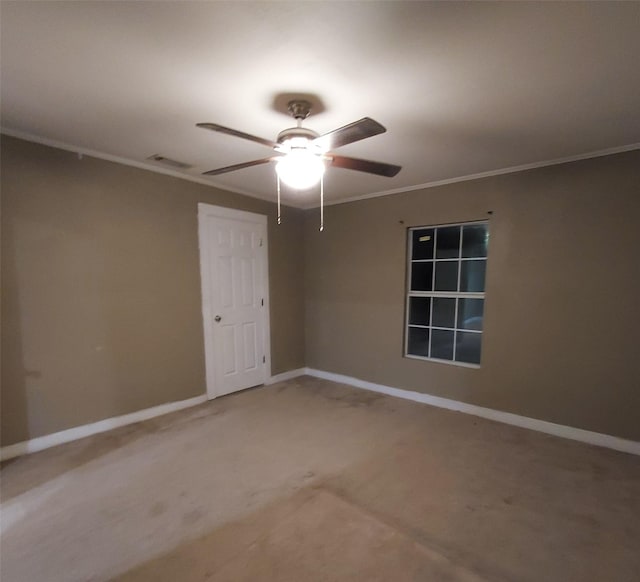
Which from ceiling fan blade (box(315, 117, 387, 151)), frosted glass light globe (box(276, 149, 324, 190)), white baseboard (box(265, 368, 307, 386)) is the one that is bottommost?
white baseboard (box(265, 368, 307, 386))

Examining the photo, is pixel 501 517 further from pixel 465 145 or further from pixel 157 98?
pixel 157 98

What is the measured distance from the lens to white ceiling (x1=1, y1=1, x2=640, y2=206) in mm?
1269

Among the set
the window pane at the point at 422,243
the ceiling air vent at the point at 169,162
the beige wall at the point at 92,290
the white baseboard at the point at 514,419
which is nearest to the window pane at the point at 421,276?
the window pane at the point at 422,243

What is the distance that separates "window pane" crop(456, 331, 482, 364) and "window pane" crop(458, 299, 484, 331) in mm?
124

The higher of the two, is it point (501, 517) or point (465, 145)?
point (465, 145)

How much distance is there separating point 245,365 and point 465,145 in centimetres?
322

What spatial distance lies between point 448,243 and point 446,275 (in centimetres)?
34

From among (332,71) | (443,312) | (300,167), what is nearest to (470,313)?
(443,312)

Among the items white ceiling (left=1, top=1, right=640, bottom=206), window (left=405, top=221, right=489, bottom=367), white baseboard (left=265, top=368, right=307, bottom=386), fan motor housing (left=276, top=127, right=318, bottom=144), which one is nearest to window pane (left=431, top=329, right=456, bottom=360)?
window (left=405, top=221, right=489, bottom=367)

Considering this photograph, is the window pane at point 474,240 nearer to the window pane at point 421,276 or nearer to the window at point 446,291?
the window at point 446,291

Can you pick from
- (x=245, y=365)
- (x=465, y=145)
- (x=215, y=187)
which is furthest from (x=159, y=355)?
(x=465, y=145)

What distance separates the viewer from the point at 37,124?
2252 mm

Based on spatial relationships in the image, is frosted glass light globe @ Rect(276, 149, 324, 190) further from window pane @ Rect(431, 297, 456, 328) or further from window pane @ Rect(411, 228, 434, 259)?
window pane @ Rect(431, 297, 456, 328)

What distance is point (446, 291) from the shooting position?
11.8ft
